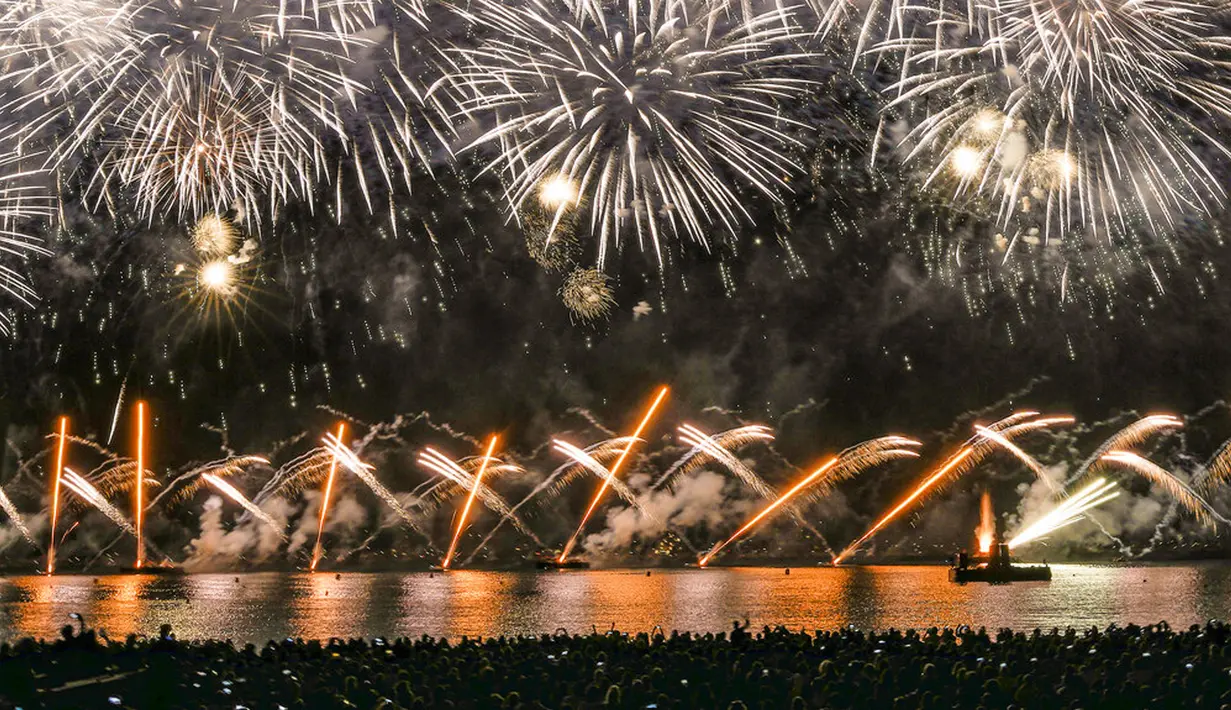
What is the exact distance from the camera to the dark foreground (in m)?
20.6

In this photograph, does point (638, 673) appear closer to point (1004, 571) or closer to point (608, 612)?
point (608, 612)

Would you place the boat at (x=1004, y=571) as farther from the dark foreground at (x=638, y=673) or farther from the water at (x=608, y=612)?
the dark foreground at (x=638, y=673)

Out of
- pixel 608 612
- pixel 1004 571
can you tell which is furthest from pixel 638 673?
pixel 1004 571

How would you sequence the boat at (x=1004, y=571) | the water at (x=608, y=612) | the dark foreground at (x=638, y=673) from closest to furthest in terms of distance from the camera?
1. the dark foreground at (x=638, y=673)
2. the water at (x=608, y=612)
3. the boat at (x=1004, y=571)

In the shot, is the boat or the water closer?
the water

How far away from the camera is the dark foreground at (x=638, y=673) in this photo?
2059cm

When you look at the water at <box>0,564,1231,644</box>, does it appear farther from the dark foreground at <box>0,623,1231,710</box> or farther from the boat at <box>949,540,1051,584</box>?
the dark foreground at <box>0,623,1231,710</box>

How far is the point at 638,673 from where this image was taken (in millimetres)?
23625

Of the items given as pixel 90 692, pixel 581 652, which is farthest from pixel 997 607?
pixel 90 692

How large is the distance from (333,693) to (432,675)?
8.77ft

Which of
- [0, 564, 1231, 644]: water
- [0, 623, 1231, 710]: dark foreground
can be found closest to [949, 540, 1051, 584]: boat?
[0, 564, 1231, 644]: water

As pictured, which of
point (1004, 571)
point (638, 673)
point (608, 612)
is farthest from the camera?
point (1004, 571)

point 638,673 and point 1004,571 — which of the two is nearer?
point 638,673

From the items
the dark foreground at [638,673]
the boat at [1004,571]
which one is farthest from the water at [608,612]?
the dark foreground at [638,673]
